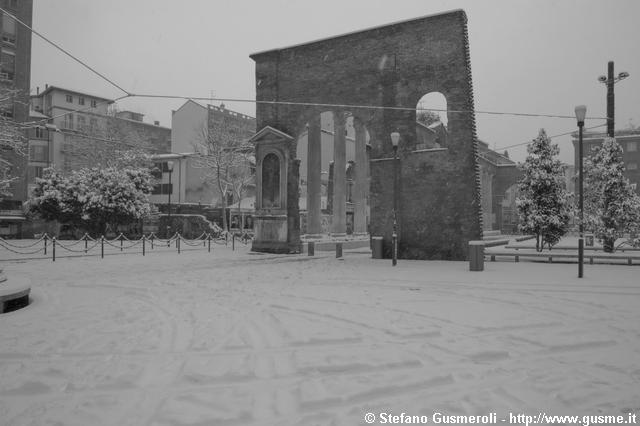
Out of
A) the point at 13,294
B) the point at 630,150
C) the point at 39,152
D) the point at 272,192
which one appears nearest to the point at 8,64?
the point at 39,152

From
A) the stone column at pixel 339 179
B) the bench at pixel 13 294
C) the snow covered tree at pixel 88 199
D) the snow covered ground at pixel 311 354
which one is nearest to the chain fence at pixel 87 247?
the snow covered tree at pixel 88 199

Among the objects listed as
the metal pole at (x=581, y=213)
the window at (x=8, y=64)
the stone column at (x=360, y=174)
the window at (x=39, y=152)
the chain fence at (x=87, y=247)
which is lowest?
the chain fence at (x=87, y=247)

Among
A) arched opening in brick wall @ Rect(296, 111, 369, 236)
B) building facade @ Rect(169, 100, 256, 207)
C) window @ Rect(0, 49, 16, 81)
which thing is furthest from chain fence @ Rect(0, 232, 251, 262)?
window @ Rect(0, 49, 16, 81)

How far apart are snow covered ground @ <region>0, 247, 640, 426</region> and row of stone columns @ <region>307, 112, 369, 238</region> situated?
55.5ft

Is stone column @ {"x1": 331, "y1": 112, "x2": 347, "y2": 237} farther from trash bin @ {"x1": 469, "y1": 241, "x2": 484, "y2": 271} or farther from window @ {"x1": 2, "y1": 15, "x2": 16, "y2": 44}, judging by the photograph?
window @ {"x1": 2, "y1": 15, "x2": 16, "y2": 44}

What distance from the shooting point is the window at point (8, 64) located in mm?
36406

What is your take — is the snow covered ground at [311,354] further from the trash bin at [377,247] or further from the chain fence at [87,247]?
the chain fence at [87,247]

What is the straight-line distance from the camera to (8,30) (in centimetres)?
3691

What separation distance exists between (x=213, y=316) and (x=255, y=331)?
125cm

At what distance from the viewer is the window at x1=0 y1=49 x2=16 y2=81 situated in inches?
1433

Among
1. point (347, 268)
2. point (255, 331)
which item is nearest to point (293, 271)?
point (347, 268)

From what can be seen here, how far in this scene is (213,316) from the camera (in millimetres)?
7105

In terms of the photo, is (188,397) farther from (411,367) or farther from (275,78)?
(275,78)

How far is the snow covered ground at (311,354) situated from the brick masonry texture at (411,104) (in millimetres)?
7178
